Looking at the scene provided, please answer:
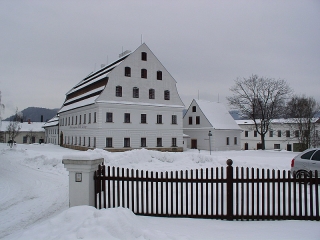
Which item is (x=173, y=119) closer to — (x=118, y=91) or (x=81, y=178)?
(x=118, y=91)

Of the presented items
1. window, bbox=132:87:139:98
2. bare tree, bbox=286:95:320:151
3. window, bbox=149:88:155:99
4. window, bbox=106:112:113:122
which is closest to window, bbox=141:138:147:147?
window, bbox=106:112:113:122

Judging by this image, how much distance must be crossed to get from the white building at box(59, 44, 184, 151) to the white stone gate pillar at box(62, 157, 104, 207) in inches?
1046

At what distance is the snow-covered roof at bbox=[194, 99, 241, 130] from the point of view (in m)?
44.3

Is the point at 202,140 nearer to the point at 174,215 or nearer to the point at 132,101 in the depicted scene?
the point at 132,101

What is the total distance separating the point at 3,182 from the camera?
44.9ft

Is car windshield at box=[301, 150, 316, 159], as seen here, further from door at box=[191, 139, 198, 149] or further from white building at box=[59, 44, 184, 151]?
door at box=[191, 139, 198, 149]

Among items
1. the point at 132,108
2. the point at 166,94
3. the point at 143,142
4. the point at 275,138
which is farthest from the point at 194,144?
the point at 275,138

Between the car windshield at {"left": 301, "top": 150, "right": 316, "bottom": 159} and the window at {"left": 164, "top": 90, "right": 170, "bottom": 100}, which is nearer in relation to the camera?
the car windshield at {"left": 301, "top": 150, "right": 316, "bottom": 159}

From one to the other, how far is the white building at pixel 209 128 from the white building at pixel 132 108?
20.4ft

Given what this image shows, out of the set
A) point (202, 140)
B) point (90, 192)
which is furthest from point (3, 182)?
point (202, 140)

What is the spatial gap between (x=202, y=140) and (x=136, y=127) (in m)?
13.5

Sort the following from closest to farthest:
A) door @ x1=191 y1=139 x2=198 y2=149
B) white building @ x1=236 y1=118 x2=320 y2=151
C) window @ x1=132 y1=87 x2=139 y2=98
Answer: window @ x1=132 y1=87 x2=139 y2=98 < door @ x1=191 y1=139 x2=198 y2=149 < white building @ x1=236 y1=118 x2=320 y2=151

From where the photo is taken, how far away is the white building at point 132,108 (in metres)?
34.0

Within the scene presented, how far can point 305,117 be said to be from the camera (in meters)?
39.1
